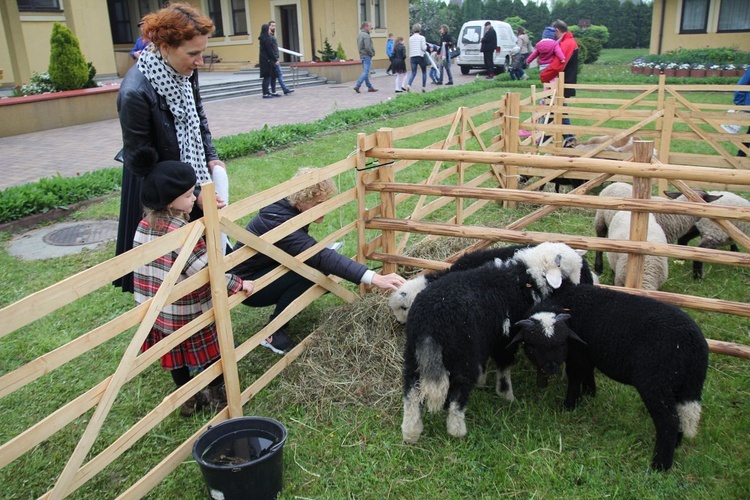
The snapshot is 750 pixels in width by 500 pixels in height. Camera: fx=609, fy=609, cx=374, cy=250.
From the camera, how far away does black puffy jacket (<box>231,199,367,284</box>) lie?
175 inches

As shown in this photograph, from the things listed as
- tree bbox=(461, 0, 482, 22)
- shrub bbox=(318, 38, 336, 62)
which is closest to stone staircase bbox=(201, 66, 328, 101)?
shrub bbox=(318, 38, 336, 62)

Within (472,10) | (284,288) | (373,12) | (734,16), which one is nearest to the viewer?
(284,288)

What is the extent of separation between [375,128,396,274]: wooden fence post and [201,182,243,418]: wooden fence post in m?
1.93

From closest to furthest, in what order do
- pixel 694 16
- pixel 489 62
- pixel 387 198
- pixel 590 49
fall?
1. pixel 387 198
2. pixel 489 62
3. pixel 694 16
4. pixel 590 49

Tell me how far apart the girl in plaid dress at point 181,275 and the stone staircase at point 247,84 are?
54.7 feet

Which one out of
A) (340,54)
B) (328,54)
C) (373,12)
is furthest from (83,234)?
(373,12)

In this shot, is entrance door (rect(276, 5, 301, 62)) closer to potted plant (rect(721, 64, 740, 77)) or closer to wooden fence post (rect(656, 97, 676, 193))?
potted plant (rect(721, 64, 740, 77))

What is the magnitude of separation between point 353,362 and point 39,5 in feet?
68.9

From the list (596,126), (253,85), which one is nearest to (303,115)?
(253,85)

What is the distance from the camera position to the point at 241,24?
2789 centimetres

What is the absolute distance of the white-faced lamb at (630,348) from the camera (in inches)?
129

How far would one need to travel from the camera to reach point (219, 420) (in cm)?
380

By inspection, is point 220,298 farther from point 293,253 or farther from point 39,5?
point 39,5

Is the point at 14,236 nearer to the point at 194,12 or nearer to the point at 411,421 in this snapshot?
the point at 194,12
